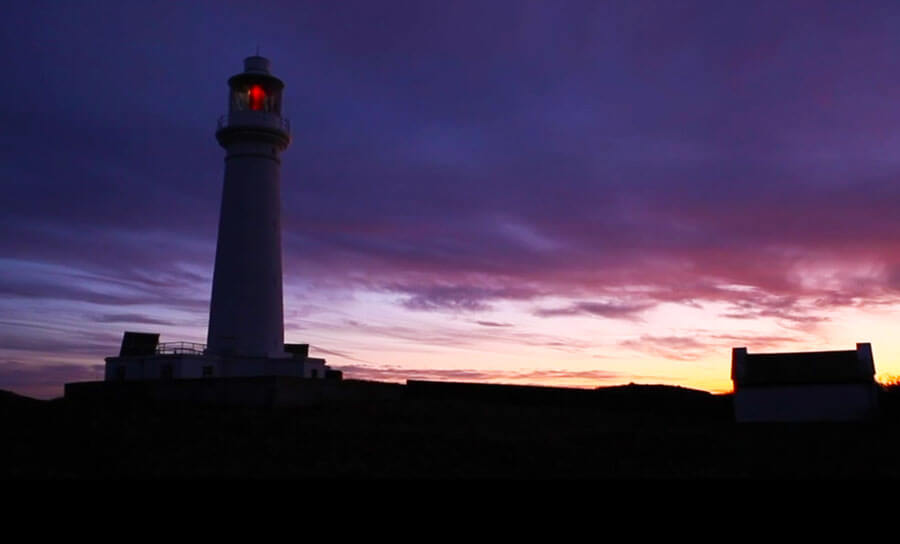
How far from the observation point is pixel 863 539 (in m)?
2.06

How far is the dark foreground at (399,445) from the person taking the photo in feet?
55.6

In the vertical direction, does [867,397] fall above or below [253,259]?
below

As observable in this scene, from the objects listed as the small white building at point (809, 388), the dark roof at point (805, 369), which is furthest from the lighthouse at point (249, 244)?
the dark roof at point (805, 369)

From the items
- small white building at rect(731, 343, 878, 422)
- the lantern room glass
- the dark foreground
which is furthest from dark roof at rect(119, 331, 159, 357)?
small white building at rect(731, 343, 878, 422)

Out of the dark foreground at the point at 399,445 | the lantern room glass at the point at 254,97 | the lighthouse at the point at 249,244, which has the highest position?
the lantern room glass at the point at 254,97

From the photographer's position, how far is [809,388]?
→ 1328 inches

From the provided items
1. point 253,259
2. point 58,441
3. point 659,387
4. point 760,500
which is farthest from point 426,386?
point 760,500

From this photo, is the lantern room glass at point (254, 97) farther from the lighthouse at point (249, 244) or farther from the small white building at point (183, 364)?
the small white building at point (183, 364)

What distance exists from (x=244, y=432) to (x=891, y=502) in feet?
70.6

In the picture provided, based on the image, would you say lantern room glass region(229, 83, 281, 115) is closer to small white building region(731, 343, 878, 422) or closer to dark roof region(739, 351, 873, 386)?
small white building region(731, 343, 878, 422)

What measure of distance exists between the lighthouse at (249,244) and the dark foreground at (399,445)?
5966 millimetres

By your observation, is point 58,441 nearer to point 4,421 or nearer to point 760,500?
point 4,421

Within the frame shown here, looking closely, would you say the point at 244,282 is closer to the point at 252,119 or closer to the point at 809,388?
the point at 252,119

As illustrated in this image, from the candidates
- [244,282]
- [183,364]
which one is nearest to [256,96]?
[244,282]
